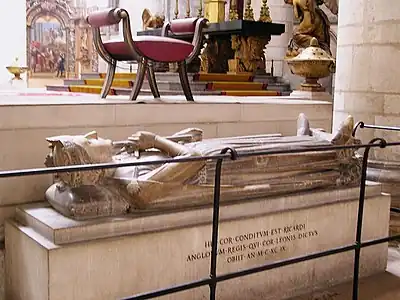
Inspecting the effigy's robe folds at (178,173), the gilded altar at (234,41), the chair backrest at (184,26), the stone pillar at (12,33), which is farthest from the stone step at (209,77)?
the effigy's robe folds at (178,173)

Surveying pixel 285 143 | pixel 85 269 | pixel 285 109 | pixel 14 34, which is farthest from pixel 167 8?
pixel 85 269

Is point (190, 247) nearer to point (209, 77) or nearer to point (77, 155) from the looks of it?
point (77, 155)

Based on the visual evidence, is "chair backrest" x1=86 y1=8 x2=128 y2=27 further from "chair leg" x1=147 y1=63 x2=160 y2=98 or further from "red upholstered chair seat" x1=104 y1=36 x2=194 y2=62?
"chair leg" x1=147 y1=63 x2=160 y2=98

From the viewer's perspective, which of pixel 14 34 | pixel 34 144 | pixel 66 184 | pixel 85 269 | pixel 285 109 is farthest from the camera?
pixel 14 34

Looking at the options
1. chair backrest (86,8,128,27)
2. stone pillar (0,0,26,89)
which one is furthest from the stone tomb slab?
stone pillar (0,0,26,89)

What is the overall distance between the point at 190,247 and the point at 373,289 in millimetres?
1181

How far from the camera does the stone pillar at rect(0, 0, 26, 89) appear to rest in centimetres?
1162

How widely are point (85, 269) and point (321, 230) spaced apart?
1441 millimetres

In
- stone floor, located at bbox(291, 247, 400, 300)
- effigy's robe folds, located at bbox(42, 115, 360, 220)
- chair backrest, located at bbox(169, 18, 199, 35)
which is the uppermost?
chair backrest, located at bbox(169, 18, 199, 35)

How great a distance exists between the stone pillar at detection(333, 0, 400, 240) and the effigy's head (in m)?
2.27

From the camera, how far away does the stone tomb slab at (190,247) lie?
8.49ft

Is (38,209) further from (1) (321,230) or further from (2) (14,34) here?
(2) (14,34)

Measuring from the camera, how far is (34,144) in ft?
10.8

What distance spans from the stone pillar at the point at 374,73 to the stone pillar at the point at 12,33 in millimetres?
8383
